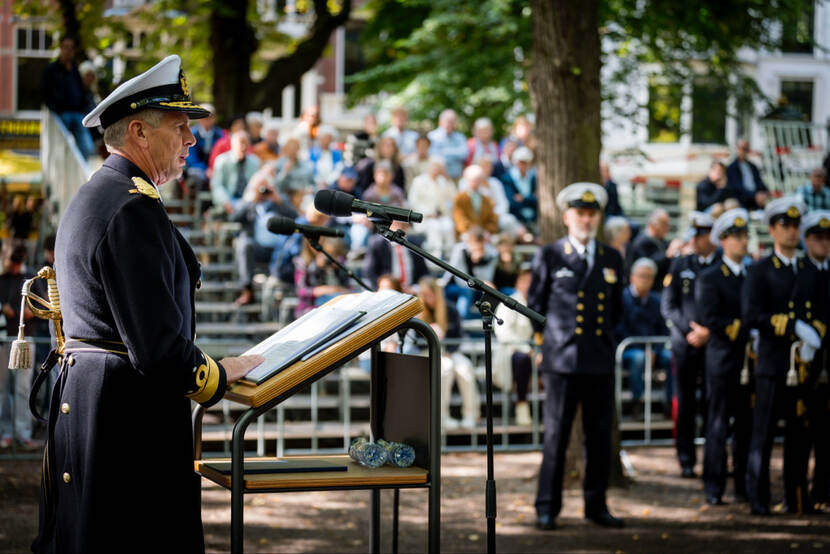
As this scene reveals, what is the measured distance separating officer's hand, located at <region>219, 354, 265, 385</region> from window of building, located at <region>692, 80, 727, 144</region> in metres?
17.8

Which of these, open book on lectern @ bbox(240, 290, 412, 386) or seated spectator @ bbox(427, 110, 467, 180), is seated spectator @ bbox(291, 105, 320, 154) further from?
open book on lectern @ bbox(240, 290, 412, 386)

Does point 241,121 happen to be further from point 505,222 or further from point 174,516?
point 174,516

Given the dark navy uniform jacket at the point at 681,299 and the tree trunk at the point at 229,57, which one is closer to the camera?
the dark navy uniform jacket at the point at 681,299

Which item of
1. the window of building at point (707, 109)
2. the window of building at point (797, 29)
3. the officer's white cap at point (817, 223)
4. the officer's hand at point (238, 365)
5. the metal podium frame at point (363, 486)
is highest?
the window of building at point (797, 29)

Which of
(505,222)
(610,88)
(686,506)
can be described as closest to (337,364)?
(686,506)

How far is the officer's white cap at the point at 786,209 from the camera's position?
8.92 metres

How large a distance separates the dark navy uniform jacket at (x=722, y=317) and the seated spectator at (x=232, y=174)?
287 inches

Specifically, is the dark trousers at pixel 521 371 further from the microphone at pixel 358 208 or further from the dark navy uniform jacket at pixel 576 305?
the microphone at pixel 358 208

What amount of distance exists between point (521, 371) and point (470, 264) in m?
1.95

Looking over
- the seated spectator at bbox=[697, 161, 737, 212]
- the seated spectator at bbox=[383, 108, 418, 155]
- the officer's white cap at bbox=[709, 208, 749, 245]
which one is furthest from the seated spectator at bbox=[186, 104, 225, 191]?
the officer's white cap at bbox=[709, 208, 749, 245]

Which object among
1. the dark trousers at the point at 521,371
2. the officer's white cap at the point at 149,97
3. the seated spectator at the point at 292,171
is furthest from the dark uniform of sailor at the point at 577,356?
the seated spectator at the point at 292,171

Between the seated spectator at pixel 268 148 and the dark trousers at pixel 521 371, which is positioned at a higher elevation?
the seated spectator at pixel 268 148

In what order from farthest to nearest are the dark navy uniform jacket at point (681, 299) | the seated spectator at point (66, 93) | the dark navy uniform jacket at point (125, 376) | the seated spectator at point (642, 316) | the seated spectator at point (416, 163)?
the seated spectator at point (416, 163) < the seated spectator at point (66, 93) < the seated spectator at point (642, 316) < the dark navy uniform jacket at point (681, 299) < the dark navy uniform jacket at point (125, 376)

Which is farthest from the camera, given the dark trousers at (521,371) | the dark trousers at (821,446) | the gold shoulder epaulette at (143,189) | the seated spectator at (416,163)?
the seated spectator at (416,163)
